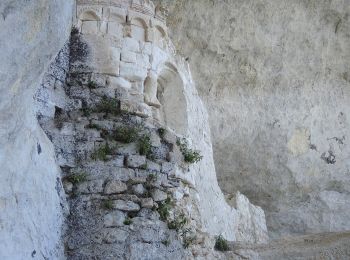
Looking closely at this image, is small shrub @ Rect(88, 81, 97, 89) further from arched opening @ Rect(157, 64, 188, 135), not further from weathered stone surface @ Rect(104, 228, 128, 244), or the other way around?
weathered stone surface @ Rect(104, 228, 128, 244)

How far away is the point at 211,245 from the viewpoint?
238 inches

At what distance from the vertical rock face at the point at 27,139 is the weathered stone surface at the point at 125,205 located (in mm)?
501

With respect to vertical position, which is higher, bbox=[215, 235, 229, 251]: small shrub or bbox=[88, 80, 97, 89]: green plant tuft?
bbox=[88, 80, 97, 89]: green plant tuft

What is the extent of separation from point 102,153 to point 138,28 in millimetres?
1721

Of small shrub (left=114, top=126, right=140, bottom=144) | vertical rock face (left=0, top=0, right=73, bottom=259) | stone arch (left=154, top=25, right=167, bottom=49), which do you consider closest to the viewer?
vertical rock face (left=0, top=0, right=73, bottom=259)

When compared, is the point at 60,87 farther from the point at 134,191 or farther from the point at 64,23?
the point at 64,23

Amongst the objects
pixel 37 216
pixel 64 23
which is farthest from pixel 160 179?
pixel 64 23

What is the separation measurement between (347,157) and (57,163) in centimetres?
581

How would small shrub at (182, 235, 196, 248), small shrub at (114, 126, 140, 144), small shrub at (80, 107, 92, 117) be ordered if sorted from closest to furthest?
1. small shrub at (182, 235, 196, 248)
2. small shrub at (114, 126, 140, 144)
3. small shrub at (80, 107, 92, 117)

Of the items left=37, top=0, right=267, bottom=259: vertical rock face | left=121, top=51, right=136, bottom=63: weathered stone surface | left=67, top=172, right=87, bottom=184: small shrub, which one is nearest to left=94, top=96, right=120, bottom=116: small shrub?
left=37, top=0, right=267, bottom=259: vertical rock face

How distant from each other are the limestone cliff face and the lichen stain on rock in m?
0.02

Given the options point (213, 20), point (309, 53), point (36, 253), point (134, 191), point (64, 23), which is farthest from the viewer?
point (309, 53)

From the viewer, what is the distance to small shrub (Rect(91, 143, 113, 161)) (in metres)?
5.62

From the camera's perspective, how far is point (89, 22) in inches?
256
